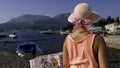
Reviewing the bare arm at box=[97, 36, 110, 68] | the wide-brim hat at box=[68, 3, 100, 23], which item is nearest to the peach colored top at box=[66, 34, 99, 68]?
the bare arm at box=[97, 36, 110, 68]

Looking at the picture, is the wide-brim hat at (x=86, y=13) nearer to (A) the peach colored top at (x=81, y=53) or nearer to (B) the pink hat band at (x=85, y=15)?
(B) the pink hat band at (x=85, y=15)

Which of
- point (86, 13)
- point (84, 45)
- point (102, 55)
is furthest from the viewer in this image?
point (86, 13)

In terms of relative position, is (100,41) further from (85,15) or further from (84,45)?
(85,15)

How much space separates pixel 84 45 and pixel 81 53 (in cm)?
12

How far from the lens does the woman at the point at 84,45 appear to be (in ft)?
12.9

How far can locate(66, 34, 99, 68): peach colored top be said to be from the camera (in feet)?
13.2

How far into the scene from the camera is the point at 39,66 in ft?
24.5

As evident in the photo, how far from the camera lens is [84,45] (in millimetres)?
4074

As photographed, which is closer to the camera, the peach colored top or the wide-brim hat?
the peach colored top

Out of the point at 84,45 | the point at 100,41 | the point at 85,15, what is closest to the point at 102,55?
the point at 100,41

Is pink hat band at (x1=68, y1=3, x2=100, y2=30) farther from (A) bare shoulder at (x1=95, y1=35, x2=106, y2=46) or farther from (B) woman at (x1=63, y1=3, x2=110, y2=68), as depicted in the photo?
(A) bare shoulder at (x1=95, y1=35, x2=106, y2=46)

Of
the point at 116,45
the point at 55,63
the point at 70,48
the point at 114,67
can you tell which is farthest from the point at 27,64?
the point at 116,45

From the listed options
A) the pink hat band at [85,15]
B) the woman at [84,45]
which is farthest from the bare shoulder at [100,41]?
the pink hat band at [85,15]

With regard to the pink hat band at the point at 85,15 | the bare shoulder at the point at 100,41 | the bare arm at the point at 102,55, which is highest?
the pink hat band at the point at 85,15
